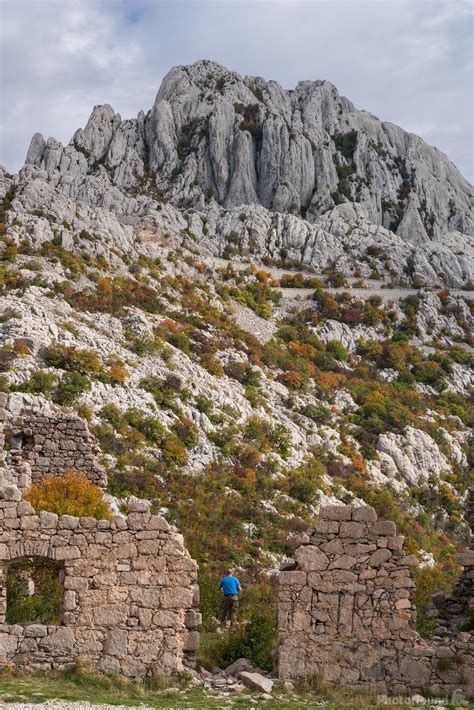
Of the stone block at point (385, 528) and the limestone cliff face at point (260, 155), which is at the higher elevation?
the limestone cliff face at point (260, 155)

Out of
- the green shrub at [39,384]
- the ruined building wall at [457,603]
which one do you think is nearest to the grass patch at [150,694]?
the ruined building wall at [457,603]

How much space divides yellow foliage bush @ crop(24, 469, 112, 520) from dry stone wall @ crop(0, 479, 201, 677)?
3868mm

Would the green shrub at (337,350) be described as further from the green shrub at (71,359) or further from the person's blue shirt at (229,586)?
the person's blue shirt at (229,586)

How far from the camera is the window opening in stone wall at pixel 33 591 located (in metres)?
13.4

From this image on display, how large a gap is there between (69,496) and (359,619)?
839cm

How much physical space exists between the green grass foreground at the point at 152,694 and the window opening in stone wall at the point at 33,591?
1.18m

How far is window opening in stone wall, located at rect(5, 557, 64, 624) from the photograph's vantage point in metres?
13.4

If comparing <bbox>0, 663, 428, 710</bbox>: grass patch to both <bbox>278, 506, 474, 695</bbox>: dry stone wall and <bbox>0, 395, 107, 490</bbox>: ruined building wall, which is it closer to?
<bbox>278, 506, 474, 695</bbox>: dry stone wall

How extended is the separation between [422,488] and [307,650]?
1301 inches

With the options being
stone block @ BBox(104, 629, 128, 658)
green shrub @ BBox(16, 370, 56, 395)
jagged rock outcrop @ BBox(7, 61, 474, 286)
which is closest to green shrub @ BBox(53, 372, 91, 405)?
green shrub @ BBox(16, 370, 56, 395)

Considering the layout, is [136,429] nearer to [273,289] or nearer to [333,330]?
[333,330]

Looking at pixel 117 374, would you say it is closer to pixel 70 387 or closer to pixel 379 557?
pixel 70 387

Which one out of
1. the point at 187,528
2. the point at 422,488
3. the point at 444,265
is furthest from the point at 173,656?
the point at 444,265

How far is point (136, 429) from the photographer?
34.2 m
